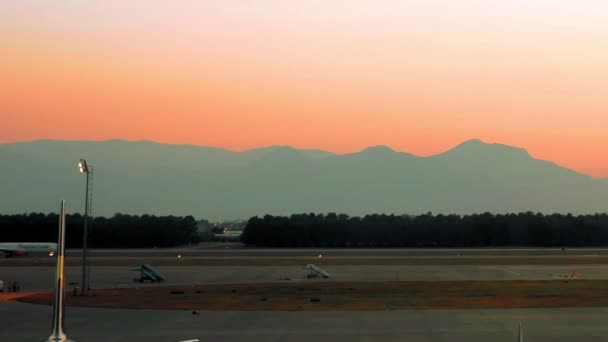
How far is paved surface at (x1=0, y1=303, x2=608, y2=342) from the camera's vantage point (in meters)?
34.3

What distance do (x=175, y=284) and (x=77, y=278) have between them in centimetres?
1374

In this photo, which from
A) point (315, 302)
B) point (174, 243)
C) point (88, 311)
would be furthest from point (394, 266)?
point (174, 243)

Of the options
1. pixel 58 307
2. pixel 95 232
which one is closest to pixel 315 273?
pixel 58 307

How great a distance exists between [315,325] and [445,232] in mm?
150501

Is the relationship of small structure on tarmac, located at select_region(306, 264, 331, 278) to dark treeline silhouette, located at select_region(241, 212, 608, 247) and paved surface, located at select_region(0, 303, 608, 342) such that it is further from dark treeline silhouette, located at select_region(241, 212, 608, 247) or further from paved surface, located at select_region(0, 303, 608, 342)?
dark treeline silhouette, located at select_region(241, 212, 608, 247)

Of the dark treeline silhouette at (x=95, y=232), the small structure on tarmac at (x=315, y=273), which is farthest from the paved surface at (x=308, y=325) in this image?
the dark treeline silhouette at (x=95, y=232)

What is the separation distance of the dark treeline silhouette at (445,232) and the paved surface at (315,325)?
13320 cm

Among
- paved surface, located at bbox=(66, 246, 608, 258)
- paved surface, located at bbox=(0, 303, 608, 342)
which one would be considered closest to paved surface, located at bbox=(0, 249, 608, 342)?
paved surface, located at bbox=(0, 303, 608, 342)

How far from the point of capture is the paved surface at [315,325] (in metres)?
34.3

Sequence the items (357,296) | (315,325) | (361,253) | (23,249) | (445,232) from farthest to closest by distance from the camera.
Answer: (445,232)
(361,253)
(23,249)
(357,296)
(315,325)

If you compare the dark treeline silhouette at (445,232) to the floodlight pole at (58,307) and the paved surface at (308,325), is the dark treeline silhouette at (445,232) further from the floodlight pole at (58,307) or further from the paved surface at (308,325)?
the floodlight pole at (58,307)

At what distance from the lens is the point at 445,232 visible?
185 metres

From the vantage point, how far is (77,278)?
7519 centimetres

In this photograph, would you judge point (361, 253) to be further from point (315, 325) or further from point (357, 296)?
point (315, 325)
